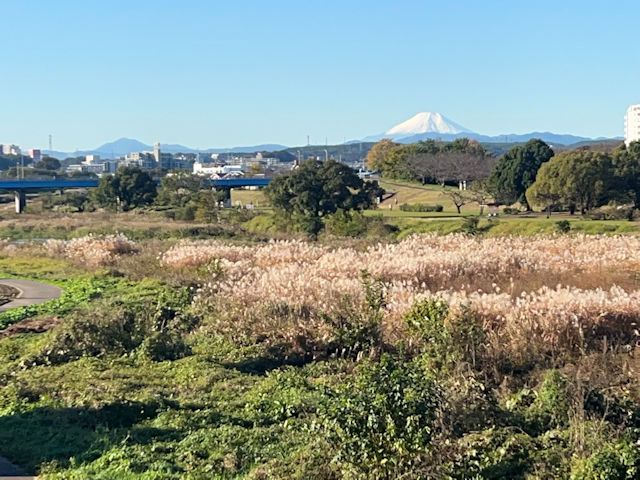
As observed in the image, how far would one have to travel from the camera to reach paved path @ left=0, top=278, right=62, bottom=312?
21.2 m

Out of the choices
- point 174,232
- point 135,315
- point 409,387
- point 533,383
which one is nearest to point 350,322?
point 533,383

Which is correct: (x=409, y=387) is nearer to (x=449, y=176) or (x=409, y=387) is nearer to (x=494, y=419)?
(x=494, y=419)

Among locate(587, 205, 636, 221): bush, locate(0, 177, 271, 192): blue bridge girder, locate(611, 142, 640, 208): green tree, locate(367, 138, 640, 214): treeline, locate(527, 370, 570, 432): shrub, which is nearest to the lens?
locate(527, 370, 570, 432): shrub

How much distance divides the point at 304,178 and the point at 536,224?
15.2 m

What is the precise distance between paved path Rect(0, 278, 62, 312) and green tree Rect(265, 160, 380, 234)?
21.3 metres

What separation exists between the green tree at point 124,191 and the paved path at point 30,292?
41.2m

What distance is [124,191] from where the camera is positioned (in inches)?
2660

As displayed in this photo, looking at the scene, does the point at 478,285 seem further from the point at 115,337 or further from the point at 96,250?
the point at 96,250

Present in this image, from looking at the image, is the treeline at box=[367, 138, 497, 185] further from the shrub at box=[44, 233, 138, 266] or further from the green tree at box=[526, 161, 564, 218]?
the shrub at box=[44, 233, 138, 266]

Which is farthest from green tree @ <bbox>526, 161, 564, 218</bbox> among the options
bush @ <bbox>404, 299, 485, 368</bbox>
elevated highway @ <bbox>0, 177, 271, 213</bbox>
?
elevated highway @ <bbox>0, 177, 271, 213</bbox>

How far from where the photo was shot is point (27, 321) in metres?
17.8

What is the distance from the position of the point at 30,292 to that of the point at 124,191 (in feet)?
148

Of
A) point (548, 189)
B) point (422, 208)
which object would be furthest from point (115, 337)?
point (422, 208)

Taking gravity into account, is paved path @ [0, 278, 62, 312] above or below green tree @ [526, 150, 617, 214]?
below
